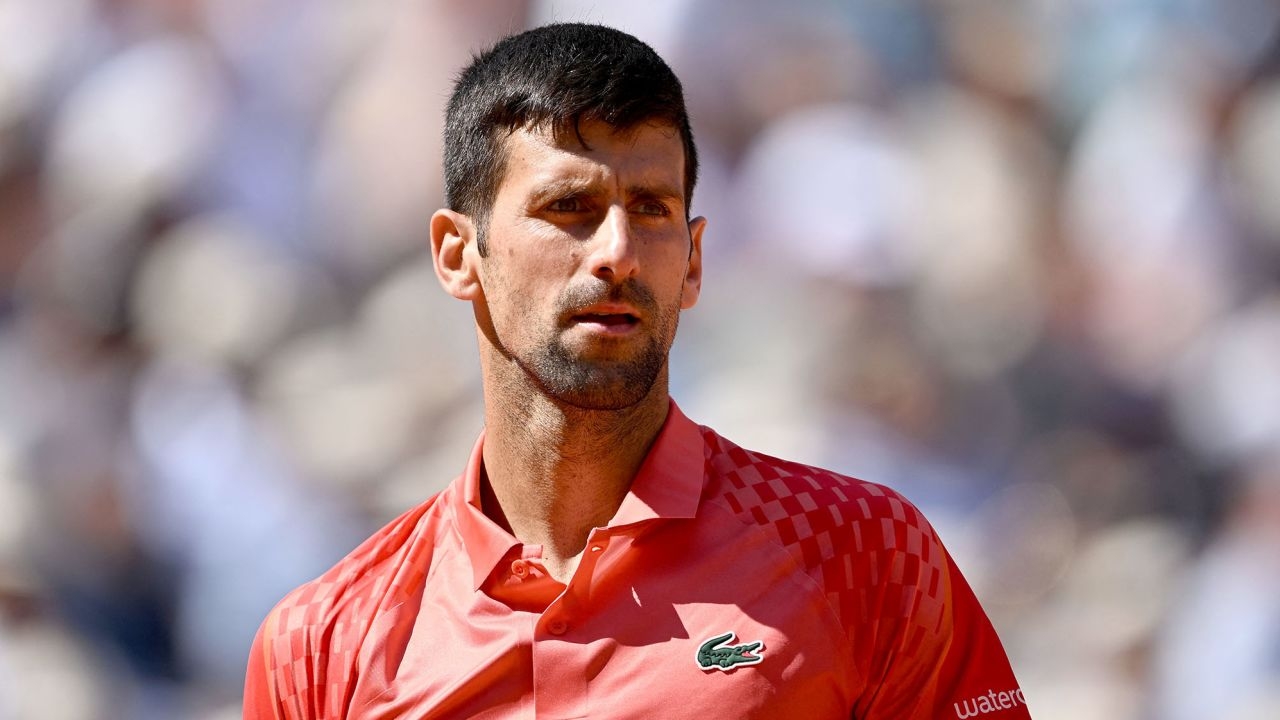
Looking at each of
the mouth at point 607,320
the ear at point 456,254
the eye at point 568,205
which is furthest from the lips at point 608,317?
the ear at point 456,254

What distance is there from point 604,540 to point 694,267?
456mm

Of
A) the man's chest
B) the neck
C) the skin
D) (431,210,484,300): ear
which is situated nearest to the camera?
the man's chest

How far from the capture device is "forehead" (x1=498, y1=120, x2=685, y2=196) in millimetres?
1983

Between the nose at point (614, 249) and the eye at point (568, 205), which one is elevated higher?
the eye at point (568, 205)

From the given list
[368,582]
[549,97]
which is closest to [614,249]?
[549,97]

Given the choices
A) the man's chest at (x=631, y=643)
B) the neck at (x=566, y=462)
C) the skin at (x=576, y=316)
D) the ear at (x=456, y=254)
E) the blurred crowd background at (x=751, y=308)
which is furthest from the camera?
the blurred crowd background at (x=751, y=308)

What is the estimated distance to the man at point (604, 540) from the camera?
1.90m

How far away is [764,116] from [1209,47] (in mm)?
1126

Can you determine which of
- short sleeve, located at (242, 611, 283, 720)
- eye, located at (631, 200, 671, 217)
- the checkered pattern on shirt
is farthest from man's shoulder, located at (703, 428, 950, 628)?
short sleeve, located at (242, 611, 283, 720)

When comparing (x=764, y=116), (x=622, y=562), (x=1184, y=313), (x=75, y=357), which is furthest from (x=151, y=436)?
(x=1184, y=313)

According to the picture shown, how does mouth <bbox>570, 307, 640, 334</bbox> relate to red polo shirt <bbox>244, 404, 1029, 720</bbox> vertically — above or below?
above

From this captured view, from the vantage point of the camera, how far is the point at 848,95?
3799 millimetres

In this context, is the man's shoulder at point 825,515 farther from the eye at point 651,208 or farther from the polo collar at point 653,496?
the eye at point 651,208

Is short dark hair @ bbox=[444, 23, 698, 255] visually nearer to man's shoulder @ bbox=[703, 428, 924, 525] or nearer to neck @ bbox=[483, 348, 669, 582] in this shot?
neck @ bbox=[483, 348, 669, 582]
